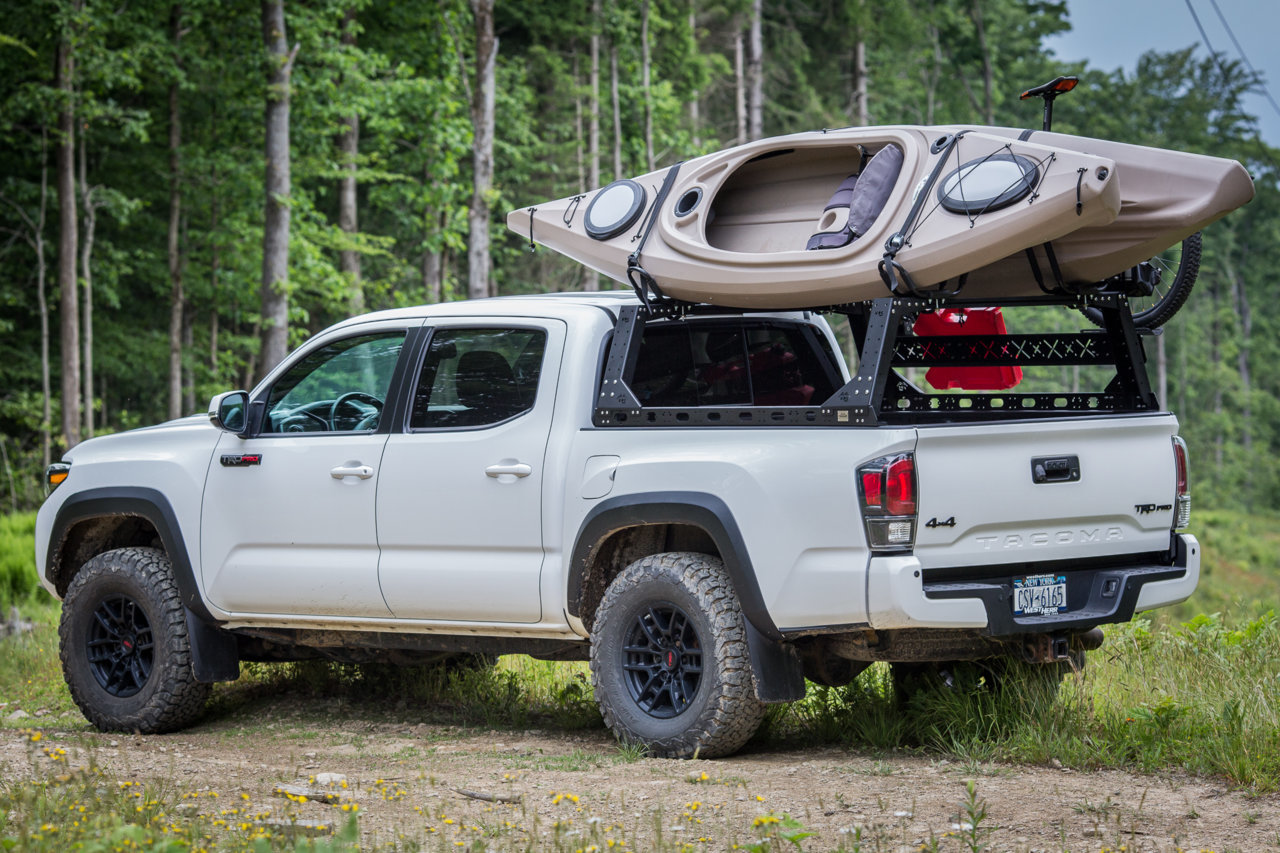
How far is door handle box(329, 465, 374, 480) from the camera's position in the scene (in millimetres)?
6457

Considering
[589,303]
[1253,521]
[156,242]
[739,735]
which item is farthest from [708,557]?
[1253,521]

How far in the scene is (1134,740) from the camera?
550 centimetres

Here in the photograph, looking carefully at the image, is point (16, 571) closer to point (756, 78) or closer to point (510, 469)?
point (510, 469)

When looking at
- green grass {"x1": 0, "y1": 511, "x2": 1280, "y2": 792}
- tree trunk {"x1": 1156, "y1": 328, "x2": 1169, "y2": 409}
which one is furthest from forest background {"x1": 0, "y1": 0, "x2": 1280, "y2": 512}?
tree trunk {"x1": 1156, "y1": 328, "x2": 1169, "y2": 409}

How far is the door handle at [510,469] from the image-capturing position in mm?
6012

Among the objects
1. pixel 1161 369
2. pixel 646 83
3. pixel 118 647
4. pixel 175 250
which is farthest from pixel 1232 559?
pixel 118 647

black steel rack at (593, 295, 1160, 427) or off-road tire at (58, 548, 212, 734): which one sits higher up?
black steel rack at (593, 295, 1160, 427)

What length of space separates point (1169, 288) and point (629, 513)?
8.97 ft

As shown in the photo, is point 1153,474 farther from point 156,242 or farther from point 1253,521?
point 1253,521

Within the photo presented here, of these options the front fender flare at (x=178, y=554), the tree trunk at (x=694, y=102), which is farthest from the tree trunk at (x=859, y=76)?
the front fender flare at (x=178, y=554)

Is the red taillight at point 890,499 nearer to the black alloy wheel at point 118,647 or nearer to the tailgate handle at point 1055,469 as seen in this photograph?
the tailgate handle at point 1055,469

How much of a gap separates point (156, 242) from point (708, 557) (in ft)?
82.8

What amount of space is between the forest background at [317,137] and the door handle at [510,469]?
1030 cm

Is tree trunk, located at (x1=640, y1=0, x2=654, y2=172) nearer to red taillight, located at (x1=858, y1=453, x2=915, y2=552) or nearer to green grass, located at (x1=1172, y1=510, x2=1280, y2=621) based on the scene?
green grass, located at (x1=1172, y1=510, x2=1280, y2=621)
